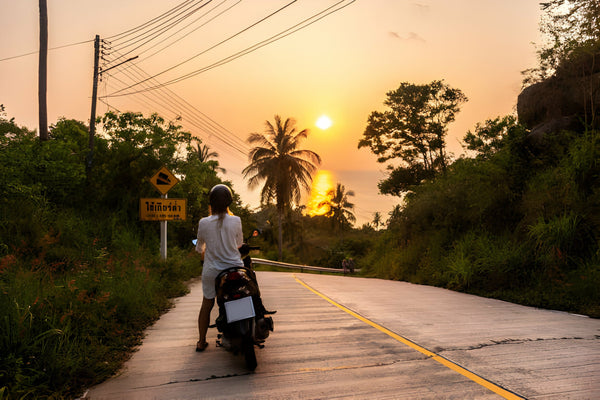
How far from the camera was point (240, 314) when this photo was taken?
4.40m

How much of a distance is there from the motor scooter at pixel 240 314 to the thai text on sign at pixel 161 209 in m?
9.62

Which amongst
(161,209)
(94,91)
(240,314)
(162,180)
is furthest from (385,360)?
(94,91)

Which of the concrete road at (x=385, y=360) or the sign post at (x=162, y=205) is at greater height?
the sign post at (x=162, y=205)

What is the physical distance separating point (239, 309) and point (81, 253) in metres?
9.14

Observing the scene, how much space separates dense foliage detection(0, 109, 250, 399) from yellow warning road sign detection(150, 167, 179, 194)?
2181mm

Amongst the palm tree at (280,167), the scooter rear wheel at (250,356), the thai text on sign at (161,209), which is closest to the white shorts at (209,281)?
the scooter rear wheel at (250,356)

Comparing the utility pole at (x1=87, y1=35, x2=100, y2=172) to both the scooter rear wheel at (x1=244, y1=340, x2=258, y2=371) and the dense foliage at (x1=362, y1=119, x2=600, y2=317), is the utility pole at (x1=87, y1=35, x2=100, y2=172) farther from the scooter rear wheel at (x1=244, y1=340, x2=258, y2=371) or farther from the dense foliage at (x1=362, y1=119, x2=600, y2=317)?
the scooter rear wheel at (x1=244, y1=340, x2=258, y2=371)

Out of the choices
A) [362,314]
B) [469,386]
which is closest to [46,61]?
[362,314]

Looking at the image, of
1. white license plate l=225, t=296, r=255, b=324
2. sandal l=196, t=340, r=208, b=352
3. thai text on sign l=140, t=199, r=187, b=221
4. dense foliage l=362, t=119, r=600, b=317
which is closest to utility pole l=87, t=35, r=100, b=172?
thai text on sign l=140, t=199, r=187, b=221

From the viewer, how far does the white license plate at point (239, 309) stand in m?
4.38

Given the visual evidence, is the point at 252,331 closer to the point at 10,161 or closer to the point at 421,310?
the point at 421,310

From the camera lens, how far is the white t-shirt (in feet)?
16.1

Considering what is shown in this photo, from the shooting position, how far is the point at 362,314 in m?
7.52

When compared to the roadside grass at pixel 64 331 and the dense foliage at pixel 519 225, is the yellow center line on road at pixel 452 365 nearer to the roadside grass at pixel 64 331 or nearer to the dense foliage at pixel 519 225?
the roadside grass at pixel 64 331
